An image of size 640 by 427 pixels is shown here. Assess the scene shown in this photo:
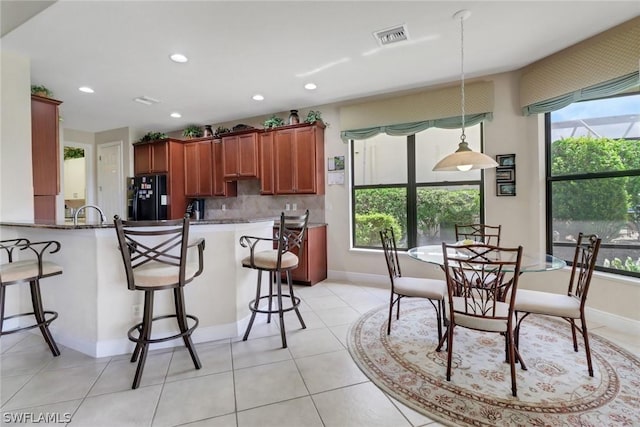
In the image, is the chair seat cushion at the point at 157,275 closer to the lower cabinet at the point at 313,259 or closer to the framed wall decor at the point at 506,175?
the lower cabinet at the point at 313,259

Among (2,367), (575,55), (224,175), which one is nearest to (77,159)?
(224,175)

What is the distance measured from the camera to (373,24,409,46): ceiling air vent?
2.55 m

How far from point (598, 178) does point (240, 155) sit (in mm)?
4609

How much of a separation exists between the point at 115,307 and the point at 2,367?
0.83 m

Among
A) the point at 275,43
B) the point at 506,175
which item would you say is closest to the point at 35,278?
the point at 275,43

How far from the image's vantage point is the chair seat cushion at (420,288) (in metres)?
2.40

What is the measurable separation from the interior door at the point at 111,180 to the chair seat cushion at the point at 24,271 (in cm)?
385

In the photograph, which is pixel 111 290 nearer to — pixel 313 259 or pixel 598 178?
pixel 313 259

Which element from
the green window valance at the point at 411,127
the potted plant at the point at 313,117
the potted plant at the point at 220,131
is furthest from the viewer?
the potted plant at the point at 220,131

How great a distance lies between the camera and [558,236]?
3264mm

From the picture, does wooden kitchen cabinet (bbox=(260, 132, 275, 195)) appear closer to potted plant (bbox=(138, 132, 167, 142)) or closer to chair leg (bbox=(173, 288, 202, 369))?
potted plant (bbox=(138, 132, 167, 142))

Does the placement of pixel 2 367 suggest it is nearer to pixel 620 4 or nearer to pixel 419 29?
pixel 419 29

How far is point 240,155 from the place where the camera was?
189 inches

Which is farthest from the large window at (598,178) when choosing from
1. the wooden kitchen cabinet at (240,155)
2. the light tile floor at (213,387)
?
the wooden kitchen cabinet at (240,155)
